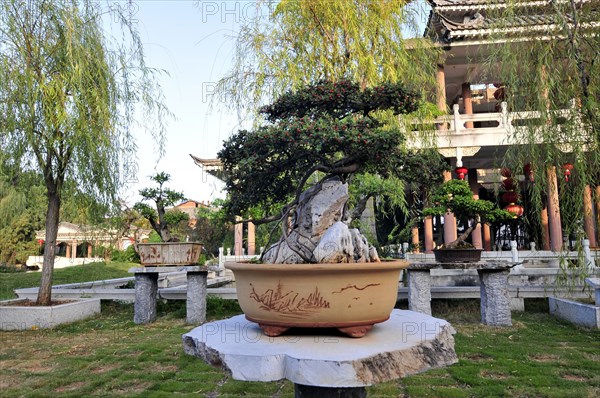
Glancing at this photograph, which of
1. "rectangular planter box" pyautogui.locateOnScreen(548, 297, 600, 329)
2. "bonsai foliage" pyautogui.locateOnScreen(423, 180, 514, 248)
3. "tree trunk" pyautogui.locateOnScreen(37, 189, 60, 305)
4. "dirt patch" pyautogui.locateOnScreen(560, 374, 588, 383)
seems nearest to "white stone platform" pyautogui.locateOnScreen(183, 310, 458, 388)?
"dirt patch" pyautogui.locateOnScreen(560, 374, 588, 383)

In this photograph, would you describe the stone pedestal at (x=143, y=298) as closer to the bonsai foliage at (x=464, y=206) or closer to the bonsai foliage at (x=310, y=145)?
the bonsai foliage at (x=310, y=145)

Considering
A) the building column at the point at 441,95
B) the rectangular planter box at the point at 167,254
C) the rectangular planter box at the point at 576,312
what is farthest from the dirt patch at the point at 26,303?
the building column at the point at 441,95

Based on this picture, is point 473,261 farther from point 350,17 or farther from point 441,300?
point 350,17

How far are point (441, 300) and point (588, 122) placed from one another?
291 cm

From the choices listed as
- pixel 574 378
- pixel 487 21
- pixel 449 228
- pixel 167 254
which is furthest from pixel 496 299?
pixel 487 21

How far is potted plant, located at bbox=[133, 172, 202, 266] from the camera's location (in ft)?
16.9

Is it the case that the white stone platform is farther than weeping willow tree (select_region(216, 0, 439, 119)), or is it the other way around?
weeping willow tree (select_region(216, 0, 439, 119))

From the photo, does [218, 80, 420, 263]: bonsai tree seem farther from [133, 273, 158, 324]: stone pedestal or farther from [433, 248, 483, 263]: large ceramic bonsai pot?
[133, 273, 158, 324]: stone pedestal

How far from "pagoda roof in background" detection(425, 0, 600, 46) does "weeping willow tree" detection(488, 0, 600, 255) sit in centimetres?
1

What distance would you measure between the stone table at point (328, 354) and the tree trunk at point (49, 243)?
4454 mm

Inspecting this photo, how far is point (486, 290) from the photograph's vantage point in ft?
15.7

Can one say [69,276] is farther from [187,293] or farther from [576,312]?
[576,312]

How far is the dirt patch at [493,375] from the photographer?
2.89m

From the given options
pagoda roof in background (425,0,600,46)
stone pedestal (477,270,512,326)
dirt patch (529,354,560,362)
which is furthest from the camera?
stone pedestal (477,270,512,326)
